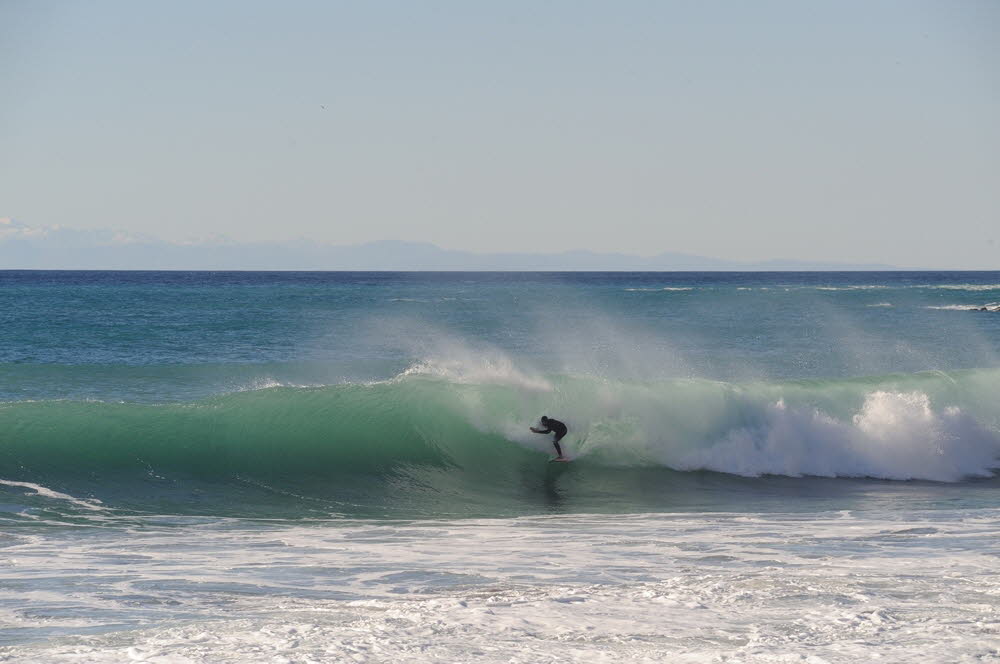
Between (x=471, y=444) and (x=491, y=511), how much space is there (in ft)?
13.4

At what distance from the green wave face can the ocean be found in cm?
6

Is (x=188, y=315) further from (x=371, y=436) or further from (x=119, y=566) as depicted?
(x=119, y=566)

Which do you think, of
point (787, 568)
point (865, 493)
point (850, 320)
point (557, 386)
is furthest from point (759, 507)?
point (850, 320)

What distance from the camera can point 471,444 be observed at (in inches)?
650

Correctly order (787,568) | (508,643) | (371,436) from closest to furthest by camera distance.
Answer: (508,643) < (787,568) < (371,436)

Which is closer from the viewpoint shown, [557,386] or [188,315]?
[557,386]

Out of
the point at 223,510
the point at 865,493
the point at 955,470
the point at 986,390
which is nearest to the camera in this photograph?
the point at 223,510

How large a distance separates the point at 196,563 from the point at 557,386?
966 cm

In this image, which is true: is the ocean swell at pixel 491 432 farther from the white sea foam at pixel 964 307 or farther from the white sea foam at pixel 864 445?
the white sea foam at pixel 964 307

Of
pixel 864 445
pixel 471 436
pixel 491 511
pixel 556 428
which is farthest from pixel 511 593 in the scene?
pixel 864 445

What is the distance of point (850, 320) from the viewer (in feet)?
169

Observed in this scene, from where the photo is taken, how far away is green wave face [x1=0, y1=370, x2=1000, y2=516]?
1350cm

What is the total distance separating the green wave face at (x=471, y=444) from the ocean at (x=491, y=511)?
0.21ft

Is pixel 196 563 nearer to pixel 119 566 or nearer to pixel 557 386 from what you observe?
pixel 119 566
